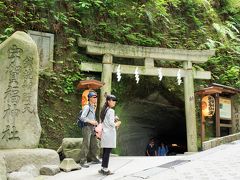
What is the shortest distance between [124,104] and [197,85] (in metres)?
3.71

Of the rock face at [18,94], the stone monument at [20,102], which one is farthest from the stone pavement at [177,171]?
the rock face at [18,94]

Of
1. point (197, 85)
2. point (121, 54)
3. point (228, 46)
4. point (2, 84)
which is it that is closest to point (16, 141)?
point (2, 84)

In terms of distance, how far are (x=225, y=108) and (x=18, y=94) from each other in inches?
360

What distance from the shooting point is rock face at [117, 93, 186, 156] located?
14180 mm

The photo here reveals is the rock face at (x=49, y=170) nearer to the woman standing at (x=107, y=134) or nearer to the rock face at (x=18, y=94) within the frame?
the rock face at (x=18, y=94)

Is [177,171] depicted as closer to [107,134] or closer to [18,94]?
[107,134]

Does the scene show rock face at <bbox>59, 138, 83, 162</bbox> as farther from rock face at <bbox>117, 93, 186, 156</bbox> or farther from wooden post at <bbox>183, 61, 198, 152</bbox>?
wooden post at <bbox>183, 61, 198, 152</bbox>

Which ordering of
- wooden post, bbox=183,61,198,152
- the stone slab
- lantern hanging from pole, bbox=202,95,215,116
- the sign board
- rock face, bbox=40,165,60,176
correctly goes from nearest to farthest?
rock face, bbox=40,165,60,176
the stone slab
wooden post, bbox=183,61,198,152
lantern hanging from pole, bbox=202,95,215,116
the sign board

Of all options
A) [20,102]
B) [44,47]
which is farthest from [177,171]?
[44,47]

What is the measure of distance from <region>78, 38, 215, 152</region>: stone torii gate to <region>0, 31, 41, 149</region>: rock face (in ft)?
11.1

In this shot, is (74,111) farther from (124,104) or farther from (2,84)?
(2,84)

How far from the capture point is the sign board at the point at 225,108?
13.4 m

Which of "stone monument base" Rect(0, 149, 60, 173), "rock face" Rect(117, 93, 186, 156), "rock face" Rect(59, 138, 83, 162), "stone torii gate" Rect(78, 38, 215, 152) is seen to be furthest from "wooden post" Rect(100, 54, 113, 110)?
"stone monument base" Rect(0, 149, 60, 173)

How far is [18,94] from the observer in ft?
26.2
